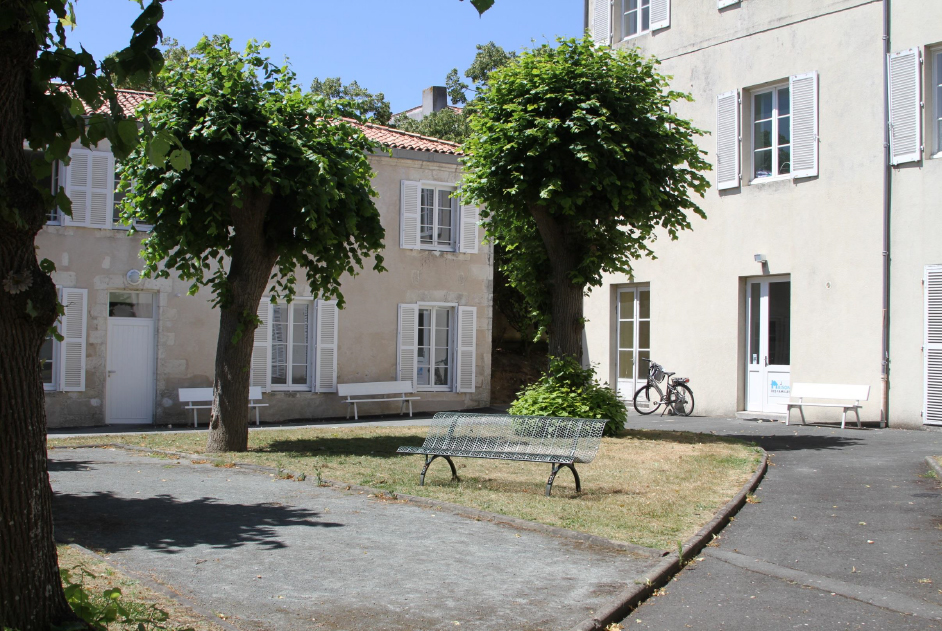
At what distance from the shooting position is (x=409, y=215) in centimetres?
2005

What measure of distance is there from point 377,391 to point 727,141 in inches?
334

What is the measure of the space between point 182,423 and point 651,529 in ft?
41.5

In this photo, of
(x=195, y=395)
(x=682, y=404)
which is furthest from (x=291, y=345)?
(x=682, y=404)

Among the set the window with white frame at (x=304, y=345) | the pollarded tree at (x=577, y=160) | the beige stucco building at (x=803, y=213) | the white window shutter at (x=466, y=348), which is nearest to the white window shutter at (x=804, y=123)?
the beige stucco building at (x=803, y=213)

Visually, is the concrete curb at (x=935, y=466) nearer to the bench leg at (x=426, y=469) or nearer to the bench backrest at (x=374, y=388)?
the bench leg at (x=426, y=469)

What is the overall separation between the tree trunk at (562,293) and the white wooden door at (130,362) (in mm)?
8146

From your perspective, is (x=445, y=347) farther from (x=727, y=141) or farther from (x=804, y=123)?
(x=804, y=123)

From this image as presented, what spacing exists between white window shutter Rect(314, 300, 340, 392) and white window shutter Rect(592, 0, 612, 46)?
7.58 m

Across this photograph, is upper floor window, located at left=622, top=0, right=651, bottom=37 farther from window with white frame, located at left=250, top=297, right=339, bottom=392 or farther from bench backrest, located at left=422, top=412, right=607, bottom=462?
bench backrest, located at left=422, top=412, right=607, bottom=462

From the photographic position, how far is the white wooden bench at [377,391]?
747 inches

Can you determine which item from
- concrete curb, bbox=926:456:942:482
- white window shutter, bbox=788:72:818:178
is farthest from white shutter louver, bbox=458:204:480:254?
concrete curb, bbox=926:456:942:482

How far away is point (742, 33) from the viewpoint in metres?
16.0

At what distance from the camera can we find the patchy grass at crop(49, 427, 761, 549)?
7.06 m

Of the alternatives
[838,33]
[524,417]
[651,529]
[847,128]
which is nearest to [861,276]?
[847,128]
